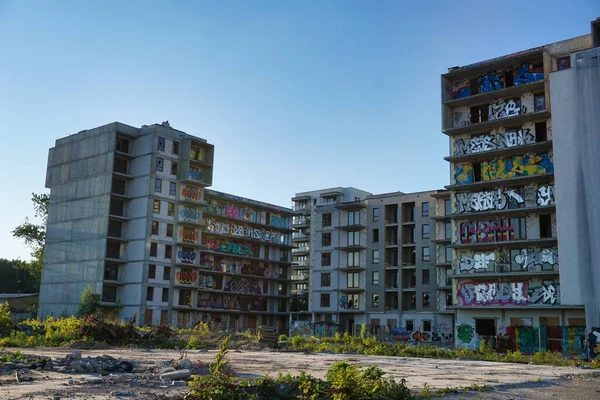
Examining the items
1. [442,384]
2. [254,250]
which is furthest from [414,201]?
[442,384]

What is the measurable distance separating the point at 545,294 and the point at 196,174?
47.8 metres

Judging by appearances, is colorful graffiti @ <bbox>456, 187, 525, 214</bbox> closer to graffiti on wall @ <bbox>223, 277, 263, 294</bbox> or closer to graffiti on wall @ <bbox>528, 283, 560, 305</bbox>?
graffiti on wall @ <bbox>528, 283, 560, 305</bbox>

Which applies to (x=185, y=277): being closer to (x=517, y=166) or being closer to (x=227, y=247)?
(x=227, y=247)

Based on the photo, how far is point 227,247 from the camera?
3583 inches

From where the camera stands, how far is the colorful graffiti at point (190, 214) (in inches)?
3194

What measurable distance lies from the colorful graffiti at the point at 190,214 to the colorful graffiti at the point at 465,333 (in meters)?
39.2

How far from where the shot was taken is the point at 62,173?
83312mm

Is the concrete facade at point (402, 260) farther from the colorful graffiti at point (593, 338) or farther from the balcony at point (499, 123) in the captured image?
the colorful graffiti at point (593, 338)

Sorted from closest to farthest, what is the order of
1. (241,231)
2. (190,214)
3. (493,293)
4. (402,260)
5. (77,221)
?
(493,293) → (77,221) → (190,214) → (402,260) → (241,231)

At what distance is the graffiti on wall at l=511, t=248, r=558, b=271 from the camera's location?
52594mm

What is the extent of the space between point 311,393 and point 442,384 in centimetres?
677

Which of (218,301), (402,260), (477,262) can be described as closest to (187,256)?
(218,301)

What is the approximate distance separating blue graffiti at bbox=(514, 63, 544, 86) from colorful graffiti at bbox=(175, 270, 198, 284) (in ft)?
154

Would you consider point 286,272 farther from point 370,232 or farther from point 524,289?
point 524,289
